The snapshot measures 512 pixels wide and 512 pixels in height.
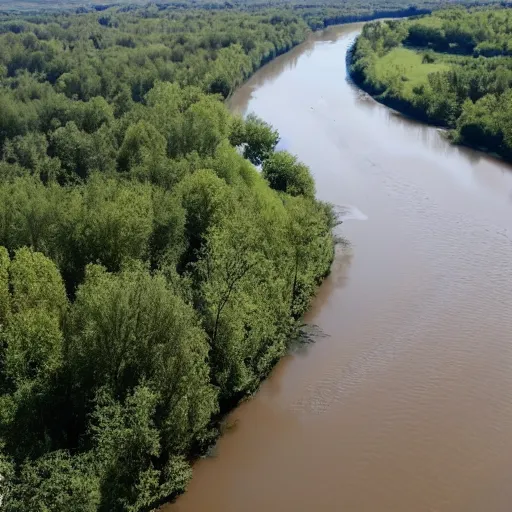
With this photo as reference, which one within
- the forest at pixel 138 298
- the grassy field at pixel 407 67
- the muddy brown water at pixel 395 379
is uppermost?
the forest at pixel 138 298

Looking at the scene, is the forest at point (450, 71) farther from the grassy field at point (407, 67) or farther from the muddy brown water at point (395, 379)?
the muddy brown water at point (395, 379)

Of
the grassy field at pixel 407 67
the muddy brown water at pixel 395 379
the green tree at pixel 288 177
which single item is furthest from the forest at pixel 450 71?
the green tree at pixel 288 177

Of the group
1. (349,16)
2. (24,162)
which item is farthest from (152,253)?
(349,16)

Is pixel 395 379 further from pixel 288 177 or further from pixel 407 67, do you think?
pixel 407 67

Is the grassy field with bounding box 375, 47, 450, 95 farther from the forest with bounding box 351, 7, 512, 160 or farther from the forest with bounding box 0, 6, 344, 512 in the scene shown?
the forest with bounding box 0, 6, 344, 512

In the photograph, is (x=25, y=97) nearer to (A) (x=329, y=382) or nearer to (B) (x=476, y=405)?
(A) (x=329, y=382)

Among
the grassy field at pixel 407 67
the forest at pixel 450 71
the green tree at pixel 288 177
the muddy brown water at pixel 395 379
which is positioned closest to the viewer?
the muddy brown water at pixel 395 379

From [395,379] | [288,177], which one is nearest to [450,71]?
[288,177]
